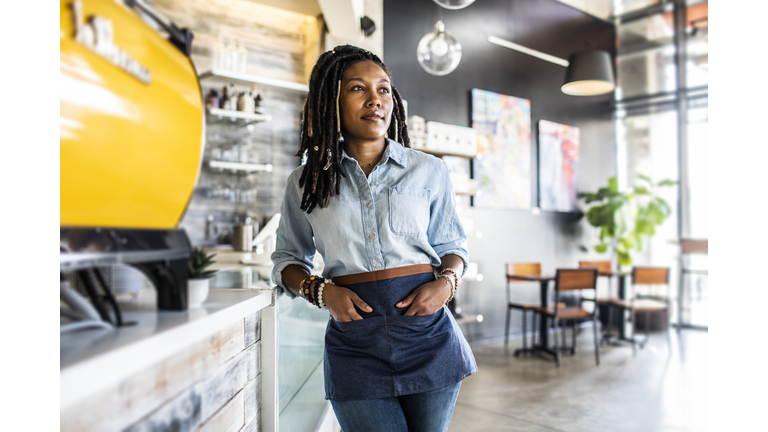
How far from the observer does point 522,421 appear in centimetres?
296

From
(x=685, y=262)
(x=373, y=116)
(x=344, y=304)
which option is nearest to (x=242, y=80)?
(x=373, y=116)

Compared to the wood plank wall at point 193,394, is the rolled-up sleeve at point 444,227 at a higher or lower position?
higher

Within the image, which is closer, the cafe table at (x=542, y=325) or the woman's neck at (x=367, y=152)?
the woman's neck at (x=367, y=152)

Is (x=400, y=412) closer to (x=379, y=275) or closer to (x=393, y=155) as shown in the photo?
(x=379, y=275)

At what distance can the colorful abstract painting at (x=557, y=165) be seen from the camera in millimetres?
5887

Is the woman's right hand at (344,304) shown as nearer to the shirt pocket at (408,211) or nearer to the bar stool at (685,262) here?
the shirt pocket at (408,211)

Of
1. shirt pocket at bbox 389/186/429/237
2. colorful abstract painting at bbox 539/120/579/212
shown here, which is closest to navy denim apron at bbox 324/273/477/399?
shirt pocket at bbox 389/186/429/237

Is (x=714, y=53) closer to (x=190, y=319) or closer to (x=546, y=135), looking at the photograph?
(x=190, y=319)

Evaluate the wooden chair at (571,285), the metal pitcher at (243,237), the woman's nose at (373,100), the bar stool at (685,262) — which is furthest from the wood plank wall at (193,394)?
the bar stool at (685,262)

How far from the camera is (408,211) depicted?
114 centimetres

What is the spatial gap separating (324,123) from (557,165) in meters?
5.39

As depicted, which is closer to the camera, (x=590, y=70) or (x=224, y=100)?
(x=224, y=100)
